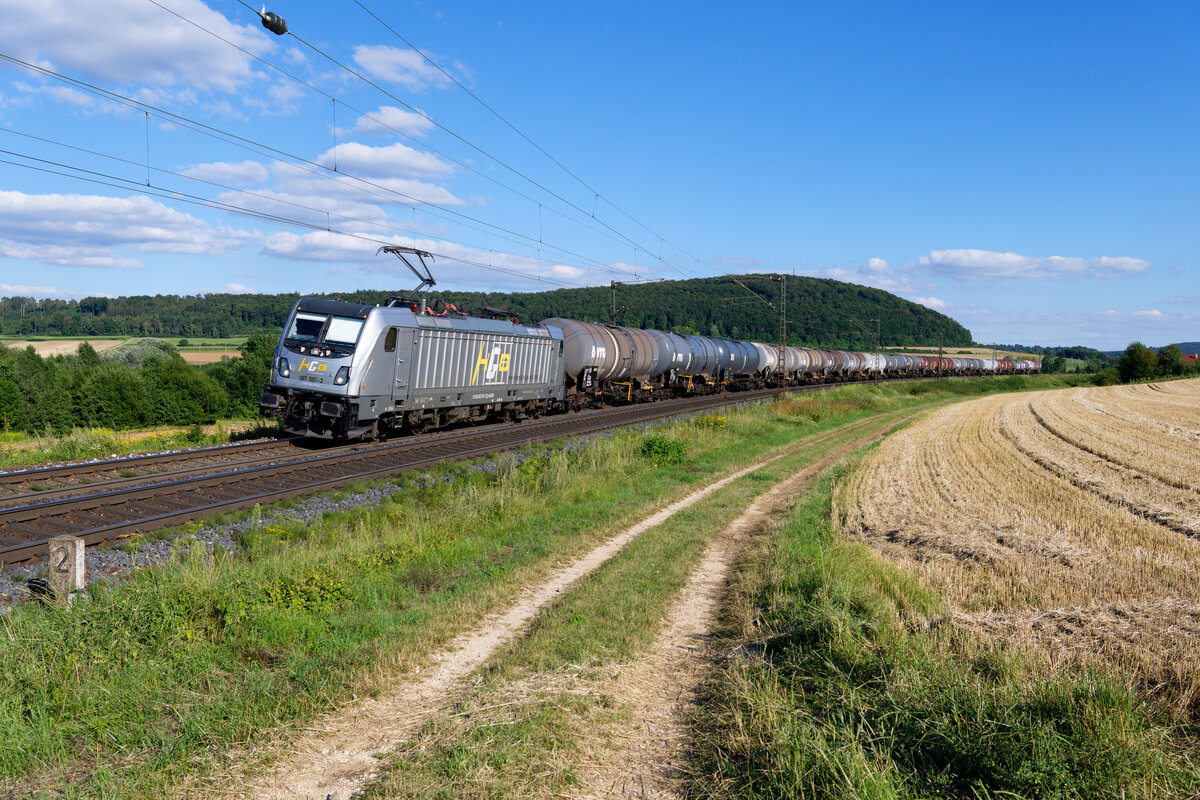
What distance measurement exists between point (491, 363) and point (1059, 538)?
1954 centimetres

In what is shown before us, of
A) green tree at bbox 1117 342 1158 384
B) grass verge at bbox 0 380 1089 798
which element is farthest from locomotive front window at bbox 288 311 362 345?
green tree at bbox 1117 342 1158 384

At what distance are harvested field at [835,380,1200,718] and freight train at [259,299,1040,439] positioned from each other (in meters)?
12.8

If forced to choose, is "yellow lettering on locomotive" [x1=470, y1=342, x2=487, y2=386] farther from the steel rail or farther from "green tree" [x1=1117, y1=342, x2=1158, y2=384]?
"green tree" [x1=1117, y1=342, x2=1158, y2=384]

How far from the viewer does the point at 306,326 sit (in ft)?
67.1

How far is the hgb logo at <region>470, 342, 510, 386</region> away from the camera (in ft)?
84.2

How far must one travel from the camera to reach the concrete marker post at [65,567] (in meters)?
7.41

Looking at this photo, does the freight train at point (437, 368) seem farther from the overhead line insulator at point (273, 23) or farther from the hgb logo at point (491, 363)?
the overhead line insulator at point (273, 23)

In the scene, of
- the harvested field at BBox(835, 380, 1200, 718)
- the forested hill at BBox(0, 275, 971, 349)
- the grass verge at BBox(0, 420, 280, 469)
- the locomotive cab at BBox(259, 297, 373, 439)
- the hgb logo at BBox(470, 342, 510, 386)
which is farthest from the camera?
the forested hill at BBox(0, 275, 971, 349)

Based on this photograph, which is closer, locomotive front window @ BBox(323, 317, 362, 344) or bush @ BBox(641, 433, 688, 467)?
locomotive front window @ BBox(323, 317, 362, 344)

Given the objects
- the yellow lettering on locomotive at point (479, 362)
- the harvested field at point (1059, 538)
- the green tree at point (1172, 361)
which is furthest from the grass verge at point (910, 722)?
→ the green tree at point (1172, 361)

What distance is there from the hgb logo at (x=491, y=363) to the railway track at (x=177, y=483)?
3.57 m

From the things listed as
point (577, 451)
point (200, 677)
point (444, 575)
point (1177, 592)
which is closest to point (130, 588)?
point (200, 677)

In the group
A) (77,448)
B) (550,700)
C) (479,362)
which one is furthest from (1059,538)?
(77,448)

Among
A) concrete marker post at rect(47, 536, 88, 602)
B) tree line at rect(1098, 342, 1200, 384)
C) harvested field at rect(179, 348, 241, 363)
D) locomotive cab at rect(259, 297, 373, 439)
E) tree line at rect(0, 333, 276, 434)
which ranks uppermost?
tree line at rect(1098, 342, 1200, 384)
